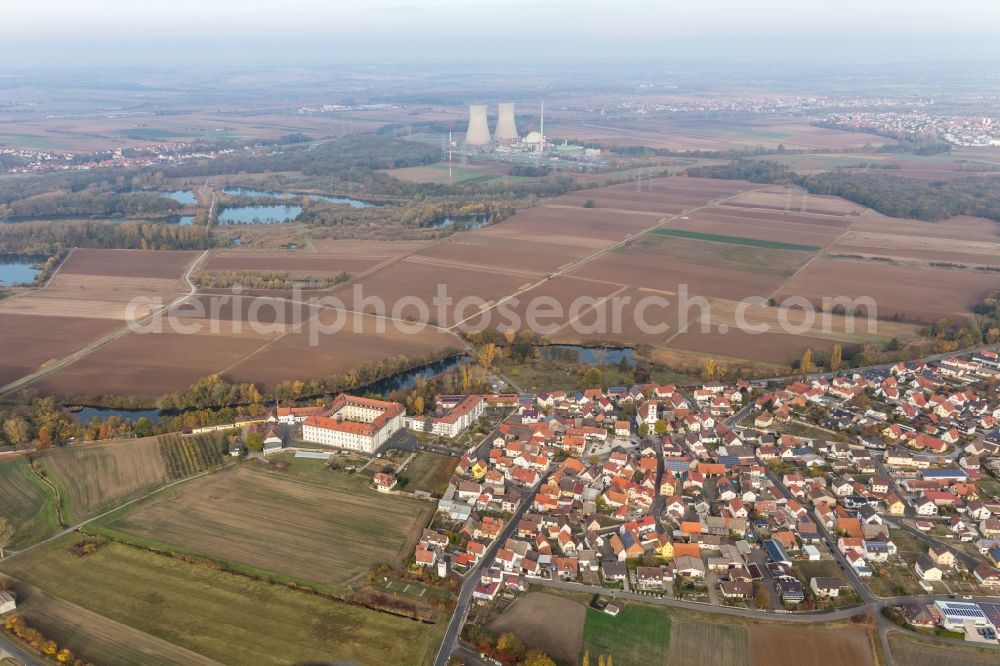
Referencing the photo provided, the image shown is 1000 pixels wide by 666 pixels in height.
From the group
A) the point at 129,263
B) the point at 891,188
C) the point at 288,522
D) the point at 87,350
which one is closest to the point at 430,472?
the point at 288,522

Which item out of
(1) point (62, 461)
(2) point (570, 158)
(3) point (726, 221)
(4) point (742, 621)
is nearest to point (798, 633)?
(4) point (742, 621)

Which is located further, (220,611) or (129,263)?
(129,263)

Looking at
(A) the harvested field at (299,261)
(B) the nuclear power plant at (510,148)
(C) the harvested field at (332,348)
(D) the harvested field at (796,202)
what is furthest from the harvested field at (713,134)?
(C) the harvested field at (332,348)

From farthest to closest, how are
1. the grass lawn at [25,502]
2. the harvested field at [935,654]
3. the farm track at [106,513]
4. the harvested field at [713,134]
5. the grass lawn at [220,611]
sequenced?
the harvested field at [713,134] < the grass lawn at [25,502] < the farm track at [106,513] < the grass lawn at [220,611] < the harvested field at [935,654]

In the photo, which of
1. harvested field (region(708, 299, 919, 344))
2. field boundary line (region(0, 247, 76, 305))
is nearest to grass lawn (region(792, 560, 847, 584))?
harvested field (region(708, 299, 919, 344))

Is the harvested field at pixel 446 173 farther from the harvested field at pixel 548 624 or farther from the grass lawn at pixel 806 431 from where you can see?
the harvested field at pixel 548 624

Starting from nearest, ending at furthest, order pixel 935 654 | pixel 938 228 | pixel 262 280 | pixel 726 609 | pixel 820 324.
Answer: pixel 935 654 < pixel 726 609 < pixel 820 324 < pixel 262 280 < pixel 938 228

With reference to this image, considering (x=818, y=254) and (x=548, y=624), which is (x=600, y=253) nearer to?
(x=818, y=254)
